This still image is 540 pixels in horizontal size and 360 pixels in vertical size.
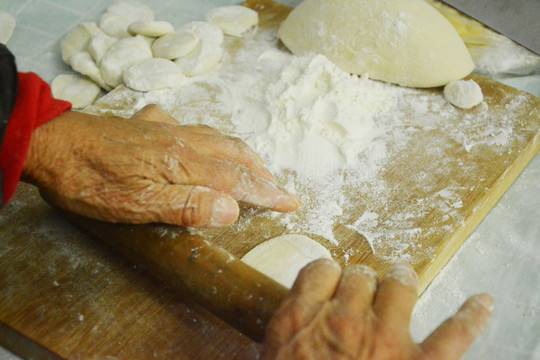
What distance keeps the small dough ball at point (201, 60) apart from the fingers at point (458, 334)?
151cm

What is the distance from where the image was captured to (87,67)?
2193 millimetres

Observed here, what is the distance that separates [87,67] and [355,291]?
66.5 inches

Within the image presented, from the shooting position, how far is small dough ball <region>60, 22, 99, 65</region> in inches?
91.9

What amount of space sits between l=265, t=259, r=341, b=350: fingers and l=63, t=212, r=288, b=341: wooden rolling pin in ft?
0.38

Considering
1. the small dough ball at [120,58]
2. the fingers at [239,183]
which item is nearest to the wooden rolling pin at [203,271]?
the fingers at [239,183]

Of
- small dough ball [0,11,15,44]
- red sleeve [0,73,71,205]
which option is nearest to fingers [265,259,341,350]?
red sleeve [0,73,71,205]

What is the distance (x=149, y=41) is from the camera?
230cm

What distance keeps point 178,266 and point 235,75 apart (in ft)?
3.68

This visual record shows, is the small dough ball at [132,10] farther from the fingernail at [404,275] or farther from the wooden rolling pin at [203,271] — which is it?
the fingernail at [404,275]

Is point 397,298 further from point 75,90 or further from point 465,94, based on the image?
point 75,90

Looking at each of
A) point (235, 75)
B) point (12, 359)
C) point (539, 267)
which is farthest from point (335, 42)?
point (12, 359)

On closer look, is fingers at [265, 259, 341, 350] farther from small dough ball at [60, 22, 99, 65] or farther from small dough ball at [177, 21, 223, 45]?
small dough ball at [60, 22, 99, 65]

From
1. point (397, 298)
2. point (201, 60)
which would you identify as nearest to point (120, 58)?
point (201, 60)

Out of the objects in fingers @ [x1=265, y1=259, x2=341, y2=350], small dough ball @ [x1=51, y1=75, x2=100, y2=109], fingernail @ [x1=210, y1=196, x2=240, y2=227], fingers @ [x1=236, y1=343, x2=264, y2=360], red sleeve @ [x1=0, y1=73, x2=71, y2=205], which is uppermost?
red sleeve @ [x1=0, y1=73, x2=71, y2=205]
